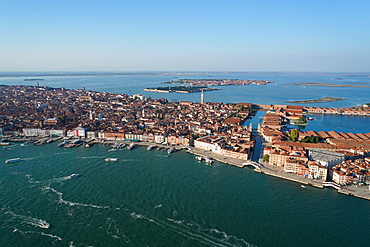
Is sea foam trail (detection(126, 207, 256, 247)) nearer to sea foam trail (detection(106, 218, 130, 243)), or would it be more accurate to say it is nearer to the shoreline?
sea foam trail (detection(106, 218, 130, 243))

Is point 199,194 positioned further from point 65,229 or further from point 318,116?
point 318,116

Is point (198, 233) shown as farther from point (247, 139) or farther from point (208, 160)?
point (247, 139)

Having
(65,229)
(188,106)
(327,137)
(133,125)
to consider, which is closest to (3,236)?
(65,229)

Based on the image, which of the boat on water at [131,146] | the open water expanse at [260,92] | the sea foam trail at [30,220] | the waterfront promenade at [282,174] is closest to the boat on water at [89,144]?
the boat on water at [131,146]

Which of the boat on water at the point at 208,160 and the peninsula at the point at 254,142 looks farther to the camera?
the boat on water at the point at 208,160

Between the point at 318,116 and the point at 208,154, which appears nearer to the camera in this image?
the point at 208,154

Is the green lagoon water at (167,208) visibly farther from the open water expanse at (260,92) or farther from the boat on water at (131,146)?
the open water expanse at (260,92)
